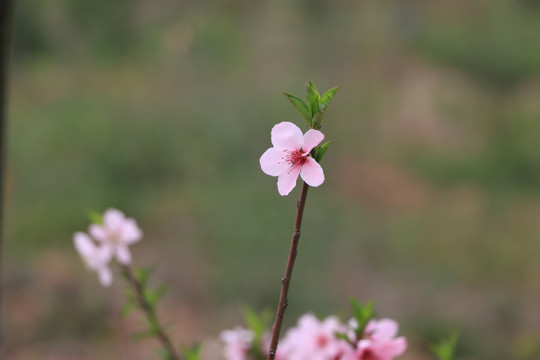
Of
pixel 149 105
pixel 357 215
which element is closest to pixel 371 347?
pixel 357 215

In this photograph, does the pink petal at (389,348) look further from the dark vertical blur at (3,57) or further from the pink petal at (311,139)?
the dark vertical blur at (3,57)

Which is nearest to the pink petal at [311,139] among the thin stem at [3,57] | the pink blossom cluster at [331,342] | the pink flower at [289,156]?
the pink flower at [289,156]

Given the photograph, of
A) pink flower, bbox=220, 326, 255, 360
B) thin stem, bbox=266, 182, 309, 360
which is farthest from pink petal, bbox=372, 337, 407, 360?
pink flower, bbox=220, 326, 255, 360

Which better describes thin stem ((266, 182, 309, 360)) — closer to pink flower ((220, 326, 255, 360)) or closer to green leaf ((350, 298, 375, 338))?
green leaf ((350, 298, 375, 338))

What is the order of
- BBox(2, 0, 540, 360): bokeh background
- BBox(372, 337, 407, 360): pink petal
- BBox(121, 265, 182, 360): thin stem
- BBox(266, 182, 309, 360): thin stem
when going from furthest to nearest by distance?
1. BBox(2, 0, 540, 360): bokeh background
2. BBox(121, 265, 182, 360): thin stem
3. BBox(372, 337, 407, 360): pink petal
4. BBox(266, 182, 309, 360): thin stem

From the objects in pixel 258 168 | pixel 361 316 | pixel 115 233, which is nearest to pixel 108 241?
pixel 115 233

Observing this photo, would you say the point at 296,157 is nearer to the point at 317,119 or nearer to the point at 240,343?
the point at 317,119

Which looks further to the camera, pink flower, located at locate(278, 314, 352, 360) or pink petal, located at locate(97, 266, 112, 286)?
pink petal, located at locate(97, 266, 112, 286)

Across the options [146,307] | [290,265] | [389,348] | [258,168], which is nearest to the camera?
[290,265]
